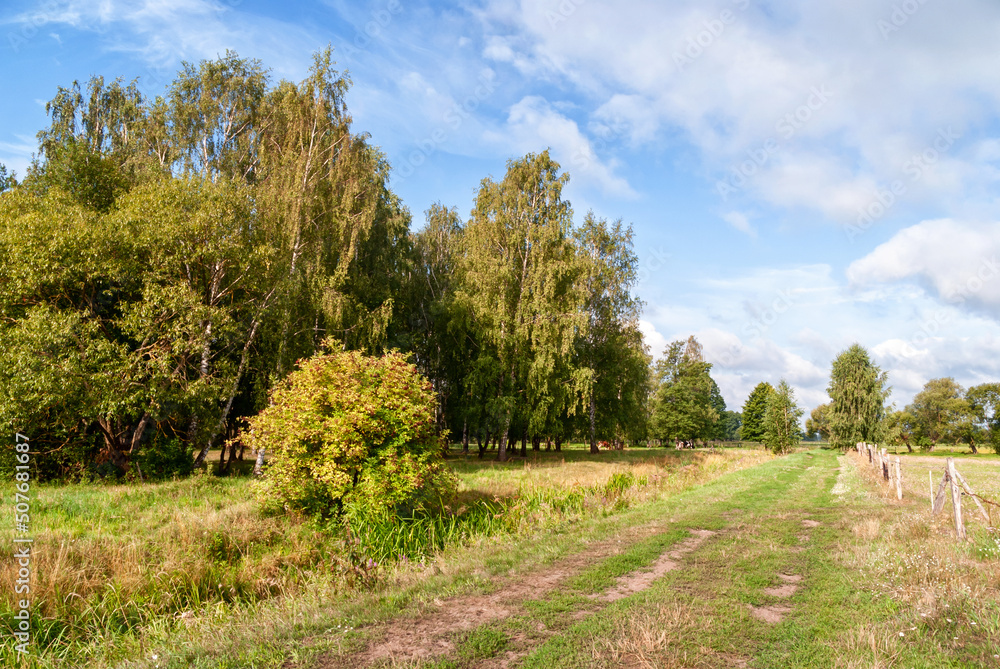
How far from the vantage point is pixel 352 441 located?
35.7 feet

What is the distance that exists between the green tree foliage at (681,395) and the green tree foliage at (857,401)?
14.4 metres

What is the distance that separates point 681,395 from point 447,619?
6019 cm

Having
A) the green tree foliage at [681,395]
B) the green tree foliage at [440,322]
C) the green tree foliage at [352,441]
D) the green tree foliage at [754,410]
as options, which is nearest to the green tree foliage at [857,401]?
the green tree foliage at [681,395]

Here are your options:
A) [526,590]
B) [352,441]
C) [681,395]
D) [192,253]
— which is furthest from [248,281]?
[681,395]

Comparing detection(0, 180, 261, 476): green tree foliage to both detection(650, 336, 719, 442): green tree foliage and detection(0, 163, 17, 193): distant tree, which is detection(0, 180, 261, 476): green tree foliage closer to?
detection(0, 163, 17, 193): distant tree

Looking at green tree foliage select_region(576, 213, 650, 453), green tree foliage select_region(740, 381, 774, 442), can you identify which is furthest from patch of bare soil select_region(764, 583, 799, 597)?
green tree foliage select_region(740, 381, 774, 442)

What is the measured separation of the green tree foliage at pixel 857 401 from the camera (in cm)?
4972

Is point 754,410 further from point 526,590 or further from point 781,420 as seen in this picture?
point 526,590

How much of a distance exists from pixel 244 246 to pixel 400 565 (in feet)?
47.5

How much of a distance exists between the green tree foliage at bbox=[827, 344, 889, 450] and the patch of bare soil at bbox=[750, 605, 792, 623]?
54.6 metres

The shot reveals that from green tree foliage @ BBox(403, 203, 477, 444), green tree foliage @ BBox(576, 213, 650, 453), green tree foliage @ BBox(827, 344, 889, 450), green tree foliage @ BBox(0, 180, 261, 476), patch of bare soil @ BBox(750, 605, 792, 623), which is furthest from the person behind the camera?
green tree foliage @ BBox(827, 344, 889, 450)

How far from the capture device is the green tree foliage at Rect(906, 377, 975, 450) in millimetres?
68938

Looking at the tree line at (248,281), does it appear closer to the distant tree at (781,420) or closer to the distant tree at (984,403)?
the distant tree at (781,420)

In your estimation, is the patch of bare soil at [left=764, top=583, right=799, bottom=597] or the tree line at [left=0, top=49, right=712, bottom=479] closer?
the patch of bare soil at [left=764, top=583, right=799, bottom=597]
